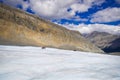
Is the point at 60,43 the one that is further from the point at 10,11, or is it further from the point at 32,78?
the point at 32,78

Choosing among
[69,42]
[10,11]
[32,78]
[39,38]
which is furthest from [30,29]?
[32,78]

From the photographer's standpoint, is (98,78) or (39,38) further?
(39,38)

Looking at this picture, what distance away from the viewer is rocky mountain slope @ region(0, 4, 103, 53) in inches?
2398

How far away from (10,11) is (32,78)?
66.4 m

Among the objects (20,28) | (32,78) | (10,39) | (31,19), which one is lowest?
(32,78)

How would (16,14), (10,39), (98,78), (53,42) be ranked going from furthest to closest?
(53,42) < (16,14) < (10,39) < (98,78)

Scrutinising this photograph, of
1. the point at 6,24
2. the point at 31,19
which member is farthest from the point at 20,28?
the point at 31,19

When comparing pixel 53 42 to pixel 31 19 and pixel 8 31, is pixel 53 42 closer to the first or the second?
pixel 31 19

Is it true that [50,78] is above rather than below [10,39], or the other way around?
below

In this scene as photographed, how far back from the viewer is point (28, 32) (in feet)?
226

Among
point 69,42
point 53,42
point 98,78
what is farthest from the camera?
point 69,42

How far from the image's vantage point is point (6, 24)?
6231cm

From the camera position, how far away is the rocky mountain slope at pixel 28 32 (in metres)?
60.9

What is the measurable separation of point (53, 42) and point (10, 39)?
2360cm
